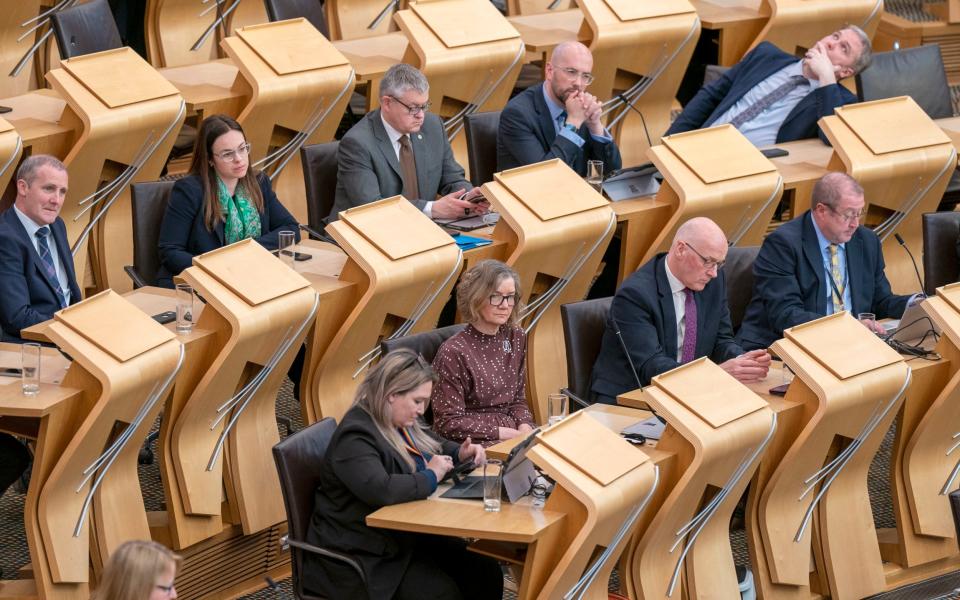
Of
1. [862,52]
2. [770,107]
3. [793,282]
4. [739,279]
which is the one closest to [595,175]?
[739,279]

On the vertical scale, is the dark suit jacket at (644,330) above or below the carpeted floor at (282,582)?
above

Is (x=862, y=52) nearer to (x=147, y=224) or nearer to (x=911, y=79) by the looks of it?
(x=911, y=79)

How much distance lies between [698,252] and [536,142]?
39.7 inches

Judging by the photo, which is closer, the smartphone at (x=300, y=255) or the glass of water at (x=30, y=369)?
the glass of water at (x=30, y=369)

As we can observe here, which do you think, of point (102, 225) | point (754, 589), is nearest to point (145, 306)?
point (102, 225)

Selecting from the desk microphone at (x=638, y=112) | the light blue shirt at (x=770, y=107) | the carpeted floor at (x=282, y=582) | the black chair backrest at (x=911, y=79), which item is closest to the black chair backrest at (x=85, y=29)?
the carpeted floor at (x=282, y=582)

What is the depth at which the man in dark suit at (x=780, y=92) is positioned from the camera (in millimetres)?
5422

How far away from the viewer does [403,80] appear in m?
4.64

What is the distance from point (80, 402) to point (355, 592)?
2.40 ft

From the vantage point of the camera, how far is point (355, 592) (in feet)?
11.0

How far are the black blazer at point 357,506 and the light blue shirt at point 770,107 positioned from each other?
97.1 inches

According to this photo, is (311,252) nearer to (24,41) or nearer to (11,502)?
(11,502)

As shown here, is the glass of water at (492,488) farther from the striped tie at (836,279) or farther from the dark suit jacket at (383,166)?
the striped tie at (836,279)

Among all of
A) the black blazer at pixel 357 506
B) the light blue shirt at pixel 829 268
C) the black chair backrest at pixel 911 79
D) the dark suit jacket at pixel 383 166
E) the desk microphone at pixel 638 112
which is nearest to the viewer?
the black blazer at pixel 357 506
